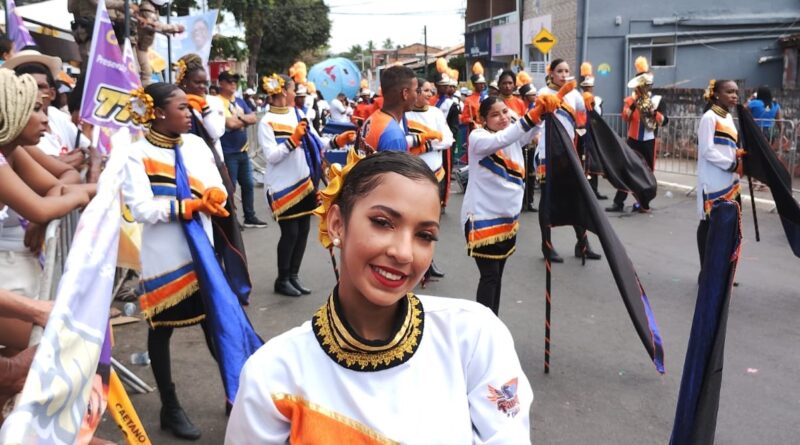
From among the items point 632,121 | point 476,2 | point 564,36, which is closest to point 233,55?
point 476,2

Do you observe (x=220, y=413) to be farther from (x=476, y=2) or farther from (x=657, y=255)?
(x=476, y=2)

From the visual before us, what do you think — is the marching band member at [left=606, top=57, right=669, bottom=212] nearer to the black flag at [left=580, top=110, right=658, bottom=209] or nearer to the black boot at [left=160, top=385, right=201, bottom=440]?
the black flag at [left=580, top=110, right=658, bottom=209]

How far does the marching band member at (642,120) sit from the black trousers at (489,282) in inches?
236

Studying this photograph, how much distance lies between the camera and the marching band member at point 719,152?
6.82m

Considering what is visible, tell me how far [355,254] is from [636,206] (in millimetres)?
9980

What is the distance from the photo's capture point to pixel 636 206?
1112cm

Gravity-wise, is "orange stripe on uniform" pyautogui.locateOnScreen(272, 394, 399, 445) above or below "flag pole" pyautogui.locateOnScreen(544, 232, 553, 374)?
above

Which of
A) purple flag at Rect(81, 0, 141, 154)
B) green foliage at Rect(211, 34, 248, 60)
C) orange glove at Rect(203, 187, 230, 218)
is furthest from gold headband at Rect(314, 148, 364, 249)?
green foliage at Rect(211, 34, 248, 60)

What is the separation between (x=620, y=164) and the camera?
5.44 meters

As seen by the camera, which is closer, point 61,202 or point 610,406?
point 61,202

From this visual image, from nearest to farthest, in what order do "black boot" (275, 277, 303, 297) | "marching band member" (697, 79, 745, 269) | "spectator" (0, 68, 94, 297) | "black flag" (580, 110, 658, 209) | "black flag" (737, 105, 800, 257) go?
Answer: "spectator" (0, 68, 94, 297), "black flag" (580, 110, 658, 209), "black flag" (737, 105, 800, 257), "marching band member" (697, 79, 745, 269), "black boot" (275, 277, 303, 297)

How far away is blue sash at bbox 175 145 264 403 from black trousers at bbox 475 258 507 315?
2.05 m

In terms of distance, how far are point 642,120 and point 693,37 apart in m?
14.1

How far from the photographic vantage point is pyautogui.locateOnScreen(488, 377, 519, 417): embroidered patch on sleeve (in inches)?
70.9
